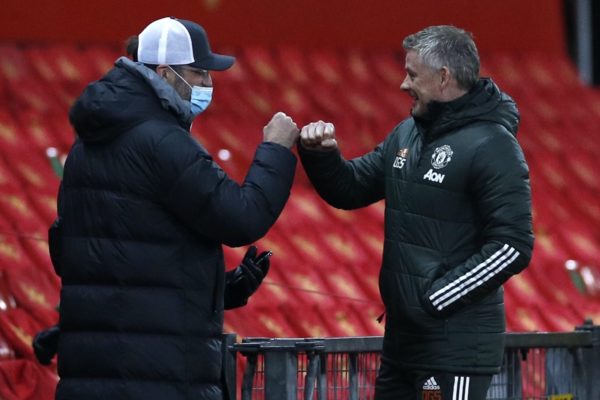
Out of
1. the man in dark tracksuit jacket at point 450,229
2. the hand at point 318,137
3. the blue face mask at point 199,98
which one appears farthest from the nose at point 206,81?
the man in dark tracksuit jacket at point 450,229

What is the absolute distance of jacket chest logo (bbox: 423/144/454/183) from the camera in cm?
334

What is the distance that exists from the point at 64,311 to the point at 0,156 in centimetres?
414

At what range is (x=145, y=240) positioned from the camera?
305 centimetres

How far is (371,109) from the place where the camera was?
29.0 feet

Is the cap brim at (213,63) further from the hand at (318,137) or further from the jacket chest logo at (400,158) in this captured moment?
the jacket chest logo at (400,158)

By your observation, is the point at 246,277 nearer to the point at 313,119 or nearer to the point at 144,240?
the point at 144,240

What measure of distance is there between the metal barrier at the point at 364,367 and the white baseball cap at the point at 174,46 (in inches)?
29.5

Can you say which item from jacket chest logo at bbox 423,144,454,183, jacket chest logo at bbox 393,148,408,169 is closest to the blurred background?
jacket chest logo at bbox 393,148,408,169

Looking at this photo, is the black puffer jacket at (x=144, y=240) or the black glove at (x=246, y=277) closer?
the black puffer jacket at (x=144, y=240)

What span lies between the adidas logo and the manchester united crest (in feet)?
1.67

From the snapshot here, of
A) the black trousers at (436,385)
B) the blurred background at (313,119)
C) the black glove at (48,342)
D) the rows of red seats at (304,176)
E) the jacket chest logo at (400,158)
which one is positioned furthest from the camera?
the blurred background at (313,119)

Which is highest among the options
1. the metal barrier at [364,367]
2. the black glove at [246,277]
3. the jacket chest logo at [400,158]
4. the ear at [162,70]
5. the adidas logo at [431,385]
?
the ear at [162,70]

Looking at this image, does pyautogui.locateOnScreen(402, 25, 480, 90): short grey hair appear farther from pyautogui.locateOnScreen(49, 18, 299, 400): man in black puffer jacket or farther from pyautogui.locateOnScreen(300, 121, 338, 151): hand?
pyautogui.locateOnScreen(49, 18, 299, 400): man in black puffer jacket

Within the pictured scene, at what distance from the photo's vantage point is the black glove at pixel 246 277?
338cm
